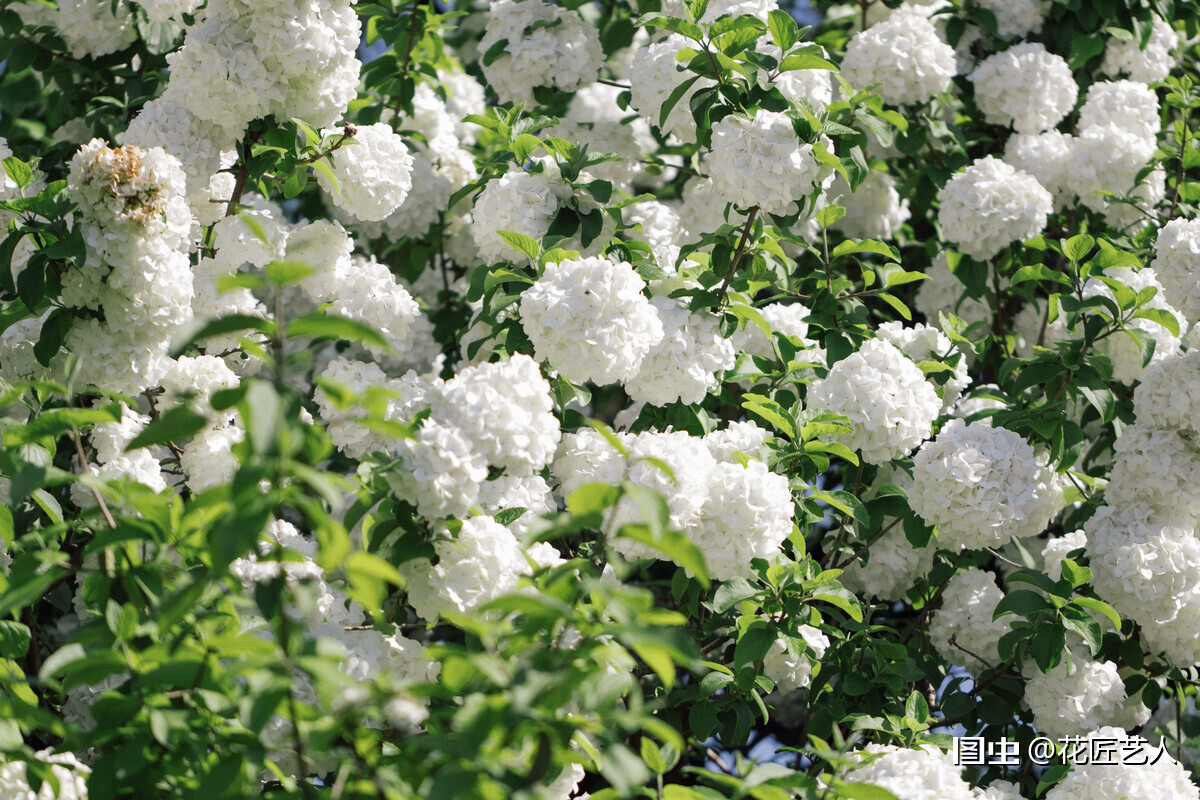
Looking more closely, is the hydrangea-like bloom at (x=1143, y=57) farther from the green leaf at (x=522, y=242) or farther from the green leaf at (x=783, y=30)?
the green leaf at (x=522, y=242)

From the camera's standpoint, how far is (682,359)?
3.35 meters

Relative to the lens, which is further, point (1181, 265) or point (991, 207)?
point (991, 207)

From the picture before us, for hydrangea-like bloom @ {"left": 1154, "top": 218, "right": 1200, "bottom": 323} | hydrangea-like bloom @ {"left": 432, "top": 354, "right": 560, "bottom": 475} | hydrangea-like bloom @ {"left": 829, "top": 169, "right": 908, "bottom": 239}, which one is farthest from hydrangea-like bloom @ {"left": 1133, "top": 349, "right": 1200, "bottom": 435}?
hydrangea-like bloom @ {"left": 432, "top": 354, "right": 560, "bottom": 475}

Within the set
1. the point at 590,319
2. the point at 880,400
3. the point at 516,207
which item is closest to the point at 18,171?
the point at 516,207

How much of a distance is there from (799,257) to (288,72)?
7.98ft

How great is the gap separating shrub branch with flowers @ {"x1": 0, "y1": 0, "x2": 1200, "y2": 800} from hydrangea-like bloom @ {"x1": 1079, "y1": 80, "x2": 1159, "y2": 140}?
22 millimetres

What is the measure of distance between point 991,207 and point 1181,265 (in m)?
0.88

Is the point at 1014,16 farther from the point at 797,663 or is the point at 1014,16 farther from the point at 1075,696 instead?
the point at 797,663

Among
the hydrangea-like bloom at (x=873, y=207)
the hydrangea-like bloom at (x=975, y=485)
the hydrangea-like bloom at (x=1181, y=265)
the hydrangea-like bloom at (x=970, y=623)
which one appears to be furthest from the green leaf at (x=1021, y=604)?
the hydrangea-like bloom at (x=873, y=207)

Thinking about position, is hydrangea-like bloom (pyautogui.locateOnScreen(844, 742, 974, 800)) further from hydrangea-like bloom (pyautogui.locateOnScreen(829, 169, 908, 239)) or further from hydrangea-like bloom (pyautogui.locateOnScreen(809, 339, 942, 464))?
hydrangea-like bloom (pyautogui.locateOnScreen(829, 169, 908, 239))

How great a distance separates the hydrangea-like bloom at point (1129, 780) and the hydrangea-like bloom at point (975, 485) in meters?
0.73

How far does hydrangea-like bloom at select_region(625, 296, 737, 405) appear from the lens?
11.0ft

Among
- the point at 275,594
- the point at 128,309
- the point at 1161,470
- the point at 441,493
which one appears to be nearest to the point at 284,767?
the point at 441,493

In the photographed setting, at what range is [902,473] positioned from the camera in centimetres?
398
